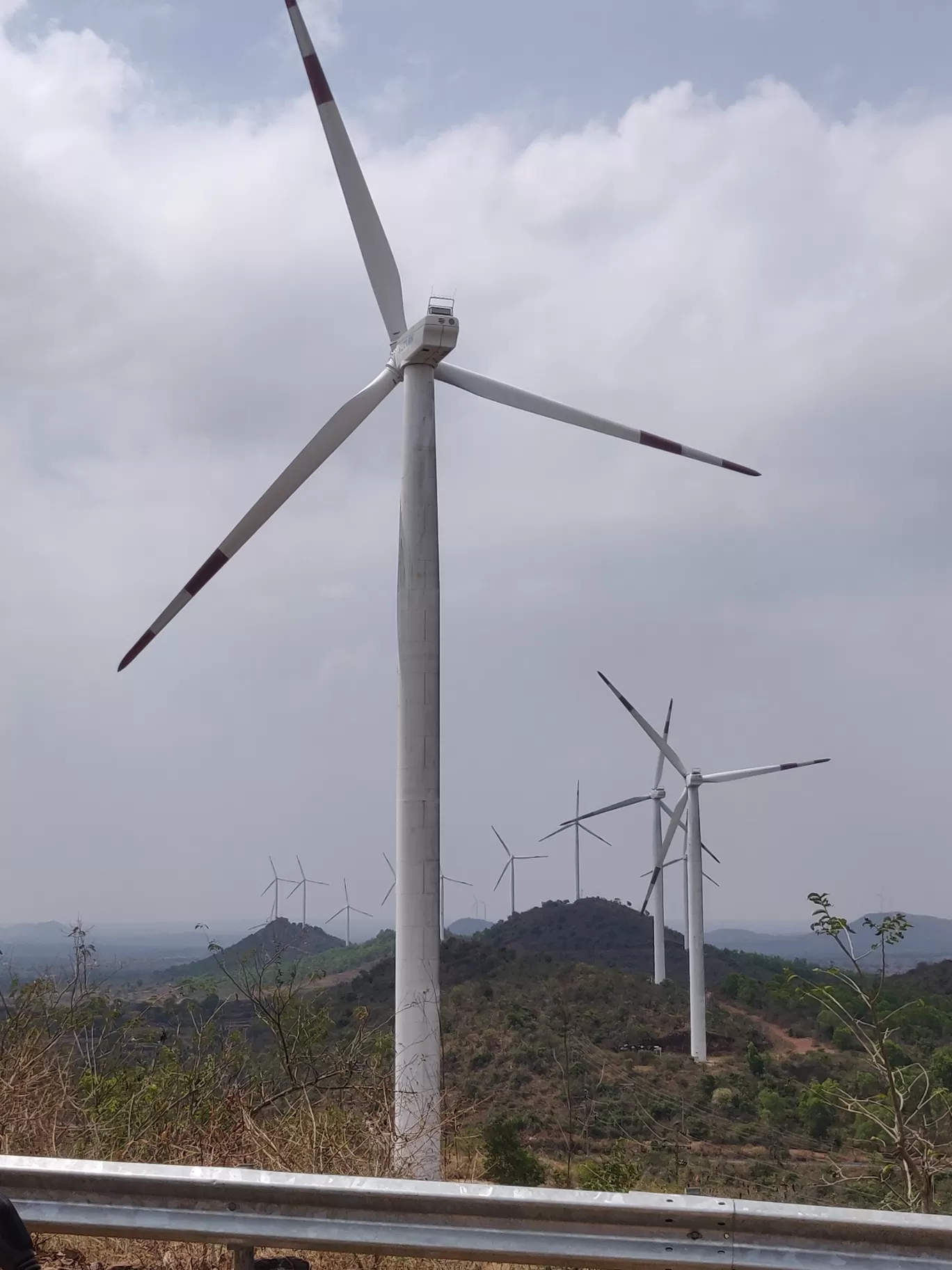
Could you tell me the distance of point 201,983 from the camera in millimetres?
13656

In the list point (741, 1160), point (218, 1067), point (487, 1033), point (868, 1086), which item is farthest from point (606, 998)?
point (218, 1067)

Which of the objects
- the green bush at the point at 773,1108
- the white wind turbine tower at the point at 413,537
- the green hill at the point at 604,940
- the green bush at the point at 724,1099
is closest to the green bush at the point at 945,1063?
the green bush at the point at 773,1108

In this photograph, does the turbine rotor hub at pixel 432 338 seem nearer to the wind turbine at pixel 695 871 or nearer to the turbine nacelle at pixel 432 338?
the turbine nacelle at pixel 432 338

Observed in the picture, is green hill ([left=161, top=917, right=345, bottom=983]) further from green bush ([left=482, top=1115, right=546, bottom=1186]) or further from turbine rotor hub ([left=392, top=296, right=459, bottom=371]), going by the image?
turbine rotor hub ([left=392, top=296, right=459, bottom=371])

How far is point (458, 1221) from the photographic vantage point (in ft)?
16.4

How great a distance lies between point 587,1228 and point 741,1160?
101 feet

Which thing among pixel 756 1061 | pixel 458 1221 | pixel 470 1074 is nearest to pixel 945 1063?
pixel 470 1074

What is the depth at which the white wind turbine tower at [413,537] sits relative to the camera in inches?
636

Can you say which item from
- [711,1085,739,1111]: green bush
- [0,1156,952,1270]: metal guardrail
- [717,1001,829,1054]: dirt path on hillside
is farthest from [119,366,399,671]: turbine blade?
[717,1001,829,1054]: dirt path on hillside

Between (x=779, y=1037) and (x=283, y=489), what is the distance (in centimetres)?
6872

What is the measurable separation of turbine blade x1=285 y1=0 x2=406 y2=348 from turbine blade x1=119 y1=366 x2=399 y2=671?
1059mm

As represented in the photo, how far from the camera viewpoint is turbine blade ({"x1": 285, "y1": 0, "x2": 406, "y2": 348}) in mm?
19375

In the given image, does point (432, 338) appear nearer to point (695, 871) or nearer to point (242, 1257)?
point (242, 1257)

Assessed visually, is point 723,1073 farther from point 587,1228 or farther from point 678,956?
point 678,956
